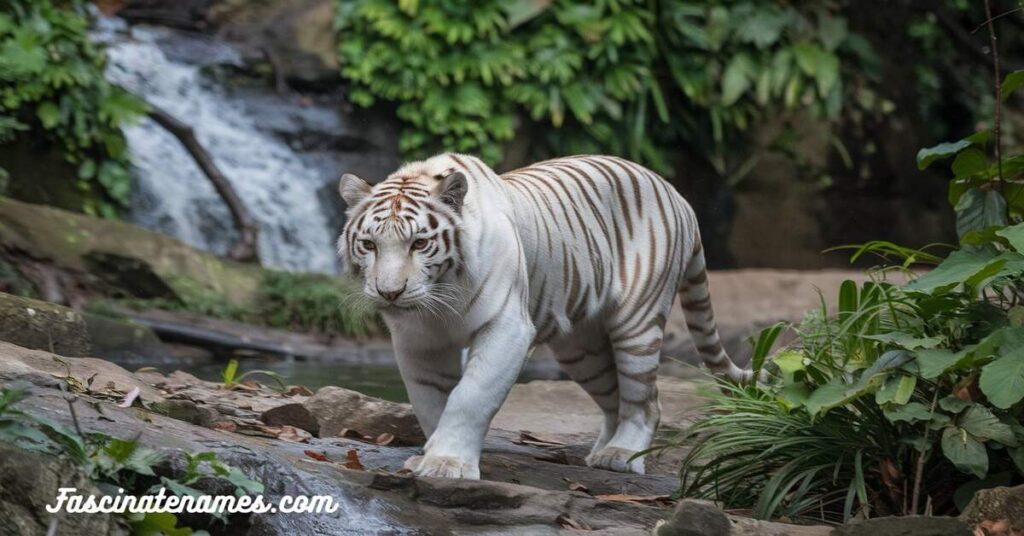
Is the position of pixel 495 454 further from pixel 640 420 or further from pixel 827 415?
pixel 827 415

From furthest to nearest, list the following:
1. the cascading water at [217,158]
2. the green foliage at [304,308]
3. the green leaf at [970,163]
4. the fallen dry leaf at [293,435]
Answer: the cascading water at [217,158] < the green foliage at [304,308] < the fallen dry leaf at [293,435] < the green leaf at [970,163]

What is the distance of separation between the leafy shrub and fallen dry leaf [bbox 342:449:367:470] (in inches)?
44.9

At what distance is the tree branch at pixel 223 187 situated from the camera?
38.6ft

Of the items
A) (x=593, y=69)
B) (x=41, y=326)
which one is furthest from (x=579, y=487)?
(x=593, y=69)

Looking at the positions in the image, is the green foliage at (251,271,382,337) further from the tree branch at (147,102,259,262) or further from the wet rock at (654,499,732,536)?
the wet rock at (654,499,732,536)

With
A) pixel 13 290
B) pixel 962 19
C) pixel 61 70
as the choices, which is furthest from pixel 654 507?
pixel 962 19

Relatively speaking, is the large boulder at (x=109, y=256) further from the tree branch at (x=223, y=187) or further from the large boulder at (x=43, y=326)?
the large boulder at (x=43, y=326)

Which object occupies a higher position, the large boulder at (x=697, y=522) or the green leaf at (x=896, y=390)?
the green leaf at (x=896, y=390)

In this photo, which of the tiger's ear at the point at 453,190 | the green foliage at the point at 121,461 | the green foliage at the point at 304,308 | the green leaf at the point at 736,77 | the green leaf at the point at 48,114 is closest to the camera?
the green foliage at the point at 121,461

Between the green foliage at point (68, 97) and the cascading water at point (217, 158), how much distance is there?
37cm

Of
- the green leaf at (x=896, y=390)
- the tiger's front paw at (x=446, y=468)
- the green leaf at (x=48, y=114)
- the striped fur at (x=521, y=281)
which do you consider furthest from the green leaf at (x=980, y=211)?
the green leaf at (x=48, y=114)

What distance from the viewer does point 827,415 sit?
4.21m

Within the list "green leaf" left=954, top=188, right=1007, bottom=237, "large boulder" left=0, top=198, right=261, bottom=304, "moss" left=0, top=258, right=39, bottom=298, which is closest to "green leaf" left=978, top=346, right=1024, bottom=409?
"green leaf" left=954, top=188, right=1007, bottom=237

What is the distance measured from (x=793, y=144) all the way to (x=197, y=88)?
7071mm
